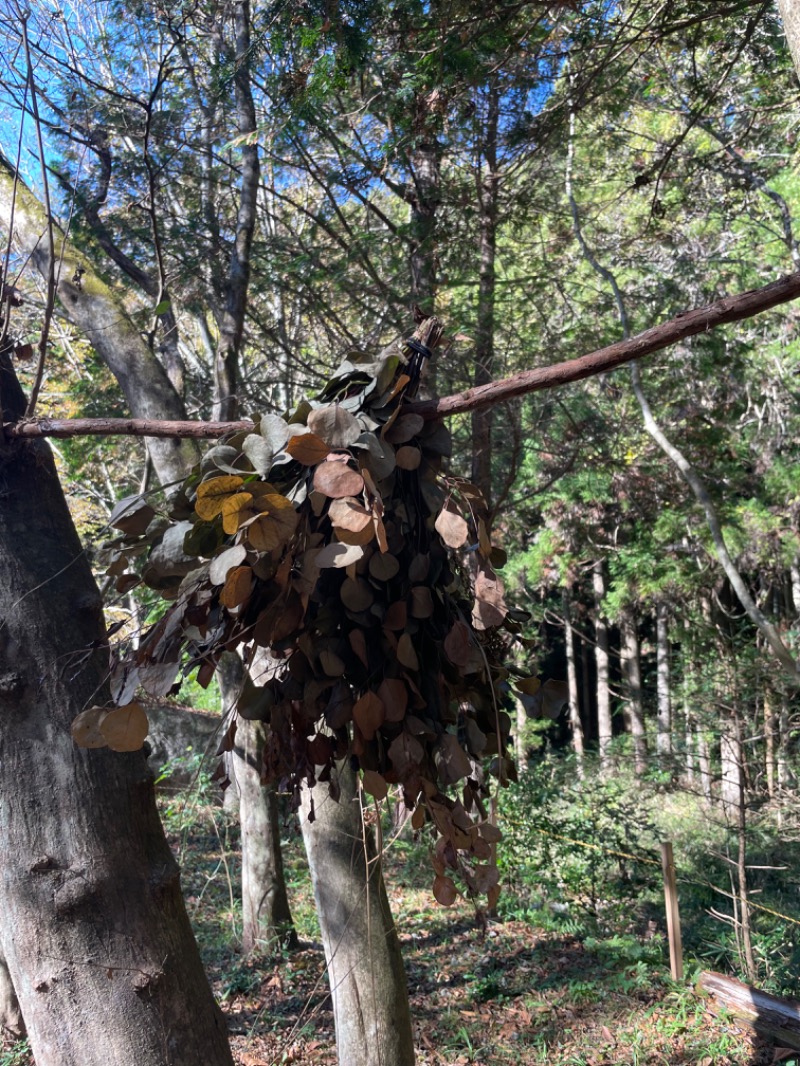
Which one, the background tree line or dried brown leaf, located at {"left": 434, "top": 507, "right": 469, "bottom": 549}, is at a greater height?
the background tree line

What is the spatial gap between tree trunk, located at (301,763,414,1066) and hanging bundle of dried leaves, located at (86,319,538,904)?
1.97 meters

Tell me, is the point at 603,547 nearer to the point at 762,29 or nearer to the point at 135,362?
the point at 762,29

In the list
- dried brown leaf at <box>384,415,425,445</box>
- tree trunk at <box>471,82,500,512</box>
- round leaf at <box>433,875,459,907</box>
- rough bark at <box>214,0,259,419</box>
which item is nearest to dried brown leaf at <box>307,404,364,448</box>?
dried brown leaf at <box>384,415,425,445</box>

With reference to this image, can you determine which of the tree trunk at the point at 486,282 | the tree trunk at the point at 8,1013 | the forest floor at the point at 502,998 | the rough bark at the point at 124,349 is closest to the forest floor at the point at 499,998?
the forest floor at the point at 502,998

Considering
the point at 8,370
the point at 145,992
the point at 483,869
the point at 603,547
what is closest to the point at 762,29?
the point at 8,370

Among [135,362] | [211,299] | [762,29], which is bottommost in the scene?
[135,362]

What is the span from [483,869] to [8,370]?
5.26 ft

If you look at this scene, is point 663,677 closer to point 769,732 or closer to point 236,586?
point 769,732

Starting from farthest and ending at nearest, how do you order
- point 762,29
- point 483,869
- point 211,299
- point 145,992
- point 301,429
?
1. point 211,299
2. point 762,29
3. point 145,992
4. point 483,869
5. point 301,429

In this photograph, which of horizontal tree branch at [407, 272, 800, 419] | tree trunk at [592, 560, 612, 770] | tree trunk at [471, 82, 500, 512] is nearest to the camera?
horizontal tree branch at [407, 272, 800, 419]

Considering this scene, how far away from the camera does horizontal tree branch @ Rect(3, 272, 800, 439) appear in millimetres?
1117

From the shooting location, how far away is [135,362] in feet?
15.1

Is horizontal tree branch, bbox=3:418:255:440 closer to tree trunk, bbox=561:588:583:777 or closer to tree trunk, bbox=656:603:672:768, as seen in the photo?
tree trunk, bbox=656:603:672:768

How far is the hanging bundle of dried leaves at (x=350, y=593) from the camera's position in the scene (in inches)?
46.6
